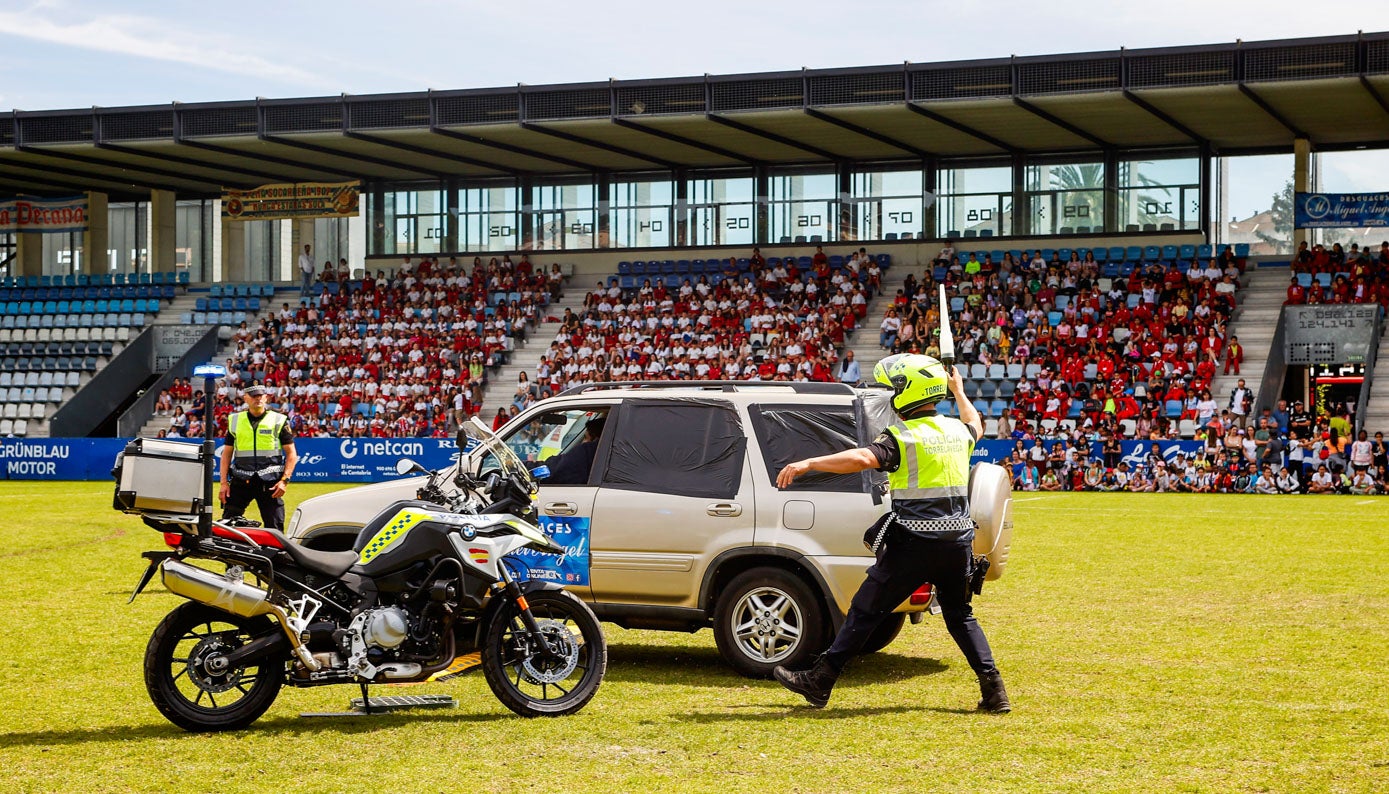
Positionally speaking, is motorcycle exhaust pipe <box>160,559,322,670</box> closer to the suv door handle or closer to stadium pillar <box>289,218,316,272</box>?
the suv door handle

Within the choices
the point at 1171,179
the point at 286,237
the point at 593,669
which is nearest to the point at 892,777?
the point at 593,669

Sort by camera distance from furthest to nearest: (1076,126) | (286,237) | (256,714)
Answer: (286,237), (1076,126), (256,714)

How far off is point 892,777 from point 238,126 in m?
40.2

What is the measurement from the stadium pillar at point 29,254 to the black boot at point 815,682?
171 ft

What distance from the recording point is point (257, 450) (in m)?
14.4

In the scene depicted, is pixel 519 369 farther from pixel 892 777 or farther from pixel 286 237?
pixel 892 777

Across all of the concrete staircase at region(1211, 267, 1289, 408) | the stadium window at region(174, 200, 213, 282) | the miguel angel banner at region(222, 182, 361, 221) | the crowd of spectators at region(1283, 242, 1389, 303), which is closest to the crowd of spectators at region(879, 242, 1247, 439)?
the concrete staircase at region(1211, 267, 1289, 408)

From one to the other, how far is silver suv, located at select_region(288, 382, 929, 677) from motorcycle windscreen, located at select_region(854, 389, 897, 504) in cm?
2

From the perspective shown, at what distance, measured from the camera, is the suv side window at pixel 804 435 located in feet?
32.7

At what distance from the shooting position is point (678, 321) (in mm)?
42500

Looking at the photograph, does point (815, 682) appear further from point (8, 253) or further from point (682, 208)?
point (8, 253)

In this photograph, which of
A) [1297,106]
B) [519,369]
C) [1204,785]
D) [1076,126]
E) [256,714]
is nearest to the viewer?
[1204,785]

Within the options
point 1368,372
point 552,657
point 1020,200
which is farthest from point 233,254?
point 552,657

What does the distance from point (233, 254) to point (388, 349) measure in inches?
472
